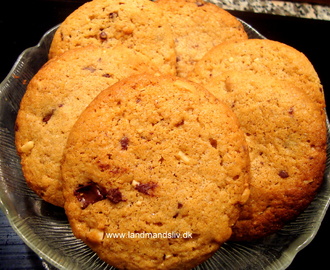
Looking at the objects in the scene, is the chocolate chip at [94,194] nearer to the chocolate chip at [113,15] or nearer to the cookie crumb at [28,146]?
the cookie crumb at [28,146]

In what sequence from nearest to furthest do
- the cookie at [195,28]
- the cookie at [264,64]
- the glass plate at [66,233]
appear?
1. the glass plate at [66,233]
2. the cookie at [264,64]
3. the cookie at [195,28]

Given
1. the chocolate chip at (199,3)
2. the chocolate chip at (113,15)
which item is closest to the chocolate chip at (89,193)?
the chocolate chip at (113,15)

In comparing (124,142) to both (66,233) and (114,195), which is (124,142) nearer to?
(114,195)

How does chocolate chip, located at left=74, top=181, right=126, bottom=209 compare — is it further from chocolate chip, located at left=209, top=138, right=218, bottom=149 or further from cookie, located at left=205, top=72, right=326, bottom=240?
cookie, located at left=205, top=72, right=326, bottom=240

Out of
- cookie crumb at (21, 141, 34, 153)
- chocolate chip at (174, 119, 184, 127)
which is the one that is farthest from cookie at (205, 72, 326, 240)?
cookie crumb at (21, 141, 34, 153)

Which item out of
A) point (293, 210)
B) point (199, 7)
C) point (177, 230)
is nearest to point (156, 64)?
point (199, 7)

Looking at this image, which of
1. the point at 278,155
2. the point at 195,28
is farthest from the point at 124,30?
the point at 278,155

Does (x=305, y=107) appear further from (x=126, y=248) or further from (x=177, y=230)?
(x=126, y=248)
